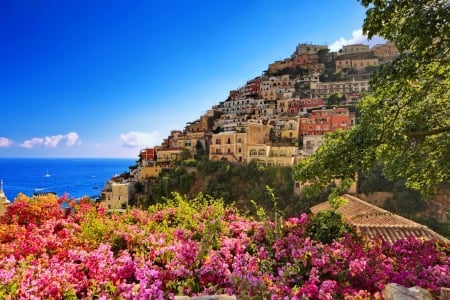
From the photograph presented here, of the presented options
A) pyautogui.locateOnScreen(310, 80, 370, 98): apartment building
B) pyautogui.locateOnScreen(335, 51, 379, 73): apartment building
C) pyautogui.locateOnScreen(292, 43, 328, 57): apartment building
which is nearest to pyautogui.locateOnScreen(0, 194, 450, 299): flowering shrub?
pyautogui.locateOnScreen(310, 80, 370, 98): apartment building

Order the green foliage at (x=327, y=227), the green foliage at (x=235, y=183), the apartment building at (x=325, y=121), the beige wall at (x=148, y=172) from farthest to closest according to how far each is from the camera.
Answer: the beige wall at (x=148, y=172), the apartment building at (x=325, y=121), the green foliage at (x=235, y=183), the green foliage at (x=327, y=227)

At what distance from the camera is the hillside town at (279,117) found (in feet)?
151

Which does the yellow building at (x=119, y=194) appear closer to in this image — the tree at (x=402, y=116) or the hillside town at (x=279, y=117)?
the hillside town at (x=279, y=117)

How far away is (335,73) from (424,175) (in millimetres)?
73318

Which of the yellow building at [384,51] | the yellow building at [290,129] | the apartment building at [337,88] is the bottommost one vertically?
the yellow building at [290,129]

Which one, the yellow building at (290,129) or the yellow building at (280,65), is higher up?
the yellow building at (280,65)

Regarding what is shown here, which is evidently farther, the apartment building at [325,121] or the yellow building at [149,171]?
the yellow building at [149,171]

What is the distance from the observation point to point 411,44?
20.1 ft

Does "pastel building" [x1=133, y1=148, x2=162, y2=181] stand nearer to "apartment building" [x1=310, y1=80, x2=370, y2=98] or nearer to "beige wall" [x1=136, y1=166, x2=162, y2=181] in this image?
"beige wall" [x1=136, y1=166, x2=162, y2=181]

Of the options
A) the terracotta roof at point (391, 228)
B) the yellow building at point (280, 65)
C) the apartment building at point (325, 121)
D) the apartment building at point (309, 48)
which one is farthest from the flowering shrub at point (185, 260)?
the apartment building at point (309, 48)

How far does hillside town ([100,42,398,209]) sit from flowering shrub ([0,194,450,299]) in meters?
23.4

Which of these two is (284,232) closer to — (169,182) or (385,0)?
(385,0)

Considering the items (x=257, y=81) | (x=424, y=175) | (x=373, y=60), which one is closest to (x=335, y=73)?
(x=373, y=60)

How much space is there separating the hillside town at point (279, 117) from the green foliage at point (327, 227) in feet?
72.9
